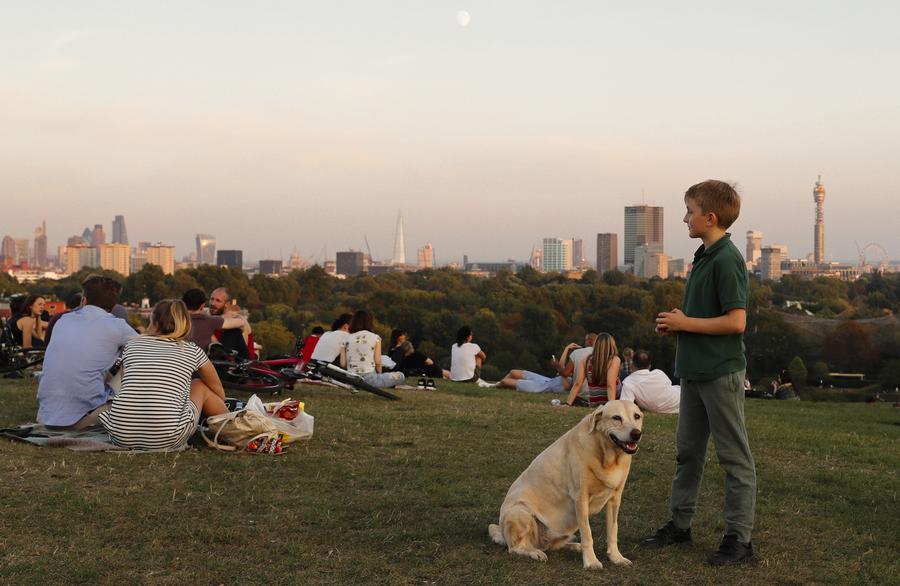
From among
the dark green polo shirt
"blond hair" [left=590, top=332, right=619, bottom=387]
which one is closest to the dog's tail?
the dark green polo shirt

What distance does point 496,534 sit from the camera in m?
5.83

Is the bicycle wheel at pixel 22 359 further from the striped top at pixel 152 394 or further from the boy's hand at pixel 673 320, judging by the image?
the boy's hand at pixel 673 320

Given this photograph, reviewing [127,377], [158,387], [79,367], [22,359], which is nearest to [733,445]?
[158,387]

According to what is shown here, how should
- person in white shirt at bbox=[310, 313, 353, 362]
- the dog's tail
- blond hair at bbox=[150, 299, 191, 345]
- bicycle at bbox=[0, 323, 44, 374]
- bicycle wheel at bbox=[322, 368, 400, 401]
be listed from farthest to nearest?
person in white shirt at bbox=[310, 313, 353, 362]
bicycle at bbox=[0, 323, 44, 374]
bicycle wheel at bbox=[322, 368, 400, 401]
blond hair at bbox=[150, 299, 191, 345]
the dog's tail

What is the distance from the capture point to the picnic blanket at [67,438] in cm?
815

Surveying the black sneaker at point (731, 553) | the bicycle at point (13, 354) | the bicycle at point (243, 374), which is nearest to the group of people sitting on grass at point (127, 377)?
the bicycle at point (243, 374)

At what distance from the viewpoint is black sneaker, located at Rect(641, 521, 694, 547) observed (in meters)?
5.85

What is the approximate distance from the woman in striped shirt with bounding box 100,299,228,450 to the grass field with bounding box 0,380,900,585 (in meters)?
0.22

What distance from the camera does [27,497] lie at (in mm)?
6508

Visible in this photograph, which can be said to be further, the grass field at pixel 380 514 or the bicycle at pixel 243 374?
the bicycle at pixel 243 374

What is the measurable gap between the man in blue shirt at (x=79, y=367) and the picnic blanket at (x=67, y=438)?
92 mm

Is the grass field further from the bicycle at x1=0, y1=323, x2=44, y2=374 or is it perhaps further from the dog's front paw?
the bicycle at x1=0, y1=323, x2=44, y2=374

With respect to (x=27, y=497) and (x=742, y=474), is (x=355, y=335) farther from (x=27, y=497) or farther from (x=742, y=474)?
(x=742, y=474)

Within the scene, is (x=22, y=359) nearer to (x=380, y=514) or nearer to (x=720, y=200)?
(x=380, y=514)
